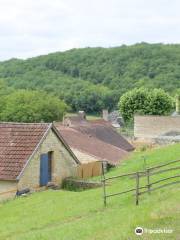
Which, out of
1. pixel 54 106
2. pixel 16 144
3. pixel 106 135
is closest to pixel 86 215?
pixel 16 144

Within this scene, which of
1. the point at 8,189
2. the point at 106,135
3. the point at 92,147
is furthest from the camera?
the point at 106,135

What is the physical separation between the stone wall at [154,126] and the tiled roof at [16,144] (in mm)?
41084

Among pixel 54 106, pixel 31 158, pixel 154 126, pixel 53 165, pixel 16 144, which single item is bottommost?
pixel 154 126

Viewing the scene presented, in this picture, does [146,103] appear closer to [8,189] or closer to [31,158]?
[31,158]

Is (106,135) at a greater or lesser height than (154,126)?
greater

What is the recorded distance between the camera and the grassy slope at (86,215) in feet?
45.4

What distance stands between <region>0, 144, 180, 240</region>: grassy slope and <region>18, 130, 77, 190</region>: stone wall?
46.4 inches

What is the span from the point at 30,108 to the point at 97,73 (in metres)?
87.1

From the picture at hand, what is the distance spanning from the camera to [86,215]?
698 inches

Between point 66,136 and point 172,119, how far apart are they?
3271cm

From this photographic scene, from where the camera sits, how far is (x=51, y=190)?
2589 cm

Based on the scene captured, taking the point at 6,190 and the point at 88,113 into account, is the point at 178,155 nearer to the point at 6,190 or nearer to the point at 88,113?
the point at 6,190

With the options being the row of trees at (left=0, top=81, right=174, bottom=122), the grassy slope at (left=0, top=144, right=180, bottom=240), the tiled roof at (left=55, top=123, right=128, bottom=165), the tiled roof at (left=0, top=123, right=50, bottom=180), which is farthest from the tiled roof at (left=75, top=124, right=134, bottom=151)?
the row of trees at (left=0, top=81, right=174, bottom=122)

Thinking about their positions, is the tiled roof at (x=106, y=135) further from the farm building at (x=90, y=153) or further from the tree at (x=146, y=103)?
the tree at (x=146, y=103)
